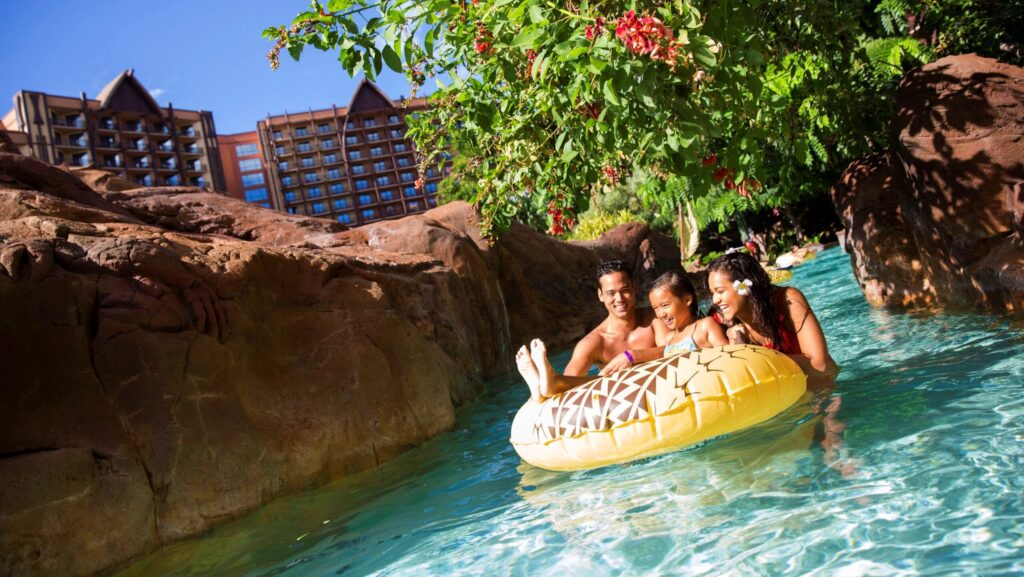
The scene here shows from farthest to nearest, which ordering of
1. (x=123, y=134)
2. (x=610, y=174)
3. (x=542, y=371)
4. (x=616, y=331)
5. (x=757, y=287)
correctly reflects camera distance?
1. (x=123, y=134)
2. (x=610, y=174)
3. (x=616, y=331)
4. (x=757, y=287)
5. (x=542, y=371)

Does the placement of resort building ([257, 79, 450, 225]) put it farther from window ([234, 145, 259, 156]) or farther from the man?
the man

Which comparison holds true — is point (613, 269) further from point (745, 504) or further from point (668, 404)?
point (745, 504)

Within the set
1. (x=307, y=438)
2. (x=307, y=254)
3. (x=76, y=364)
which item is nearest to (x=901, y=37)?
(x=307, y=254)

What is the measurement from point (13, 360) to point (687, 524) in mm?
3969

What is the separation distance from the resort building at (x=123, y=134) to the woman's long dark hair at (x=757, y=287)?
1869 inches

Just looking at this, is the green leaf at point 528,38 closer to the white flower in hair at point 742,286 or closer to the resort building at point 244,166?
the white flower in hair at point 742,286

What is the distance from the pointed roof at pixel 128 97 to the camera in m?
53.9

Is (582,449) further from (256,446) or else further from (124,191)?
(124,191)

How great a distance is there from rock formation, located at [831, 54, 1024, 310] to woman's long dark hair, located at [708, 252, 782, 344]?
2376mm

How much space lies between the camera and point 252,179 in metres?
70.5

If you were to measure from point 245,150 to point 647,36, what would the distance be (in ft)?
237

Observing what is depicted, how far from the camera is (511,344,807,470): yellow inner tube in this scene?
4.28 meters

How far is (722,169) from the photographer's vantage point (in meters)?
5.41

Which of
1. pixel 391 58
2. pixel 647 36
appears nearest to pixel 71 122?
pixel 391 58
